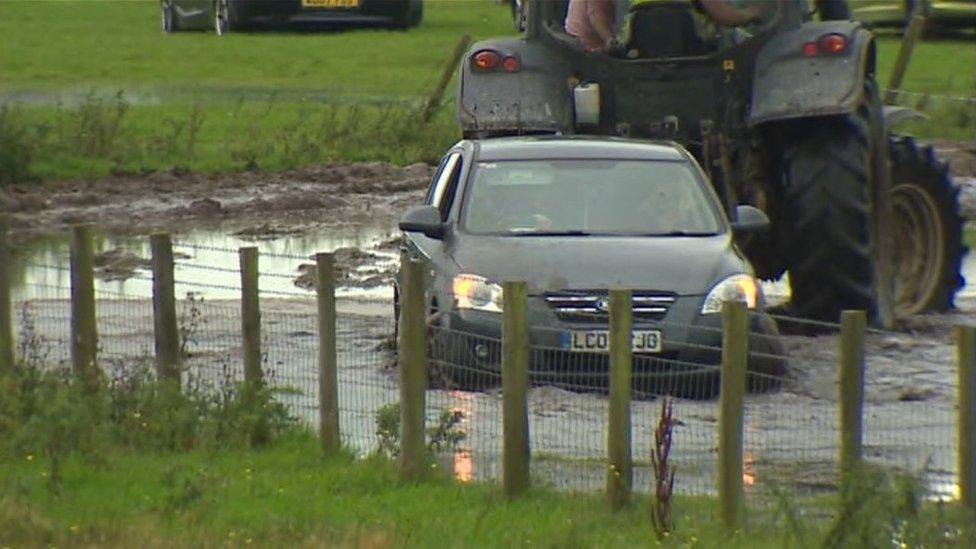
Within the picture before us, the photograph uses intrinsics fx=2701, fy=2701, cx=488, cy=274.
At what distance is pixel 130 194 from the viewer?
24.1 m

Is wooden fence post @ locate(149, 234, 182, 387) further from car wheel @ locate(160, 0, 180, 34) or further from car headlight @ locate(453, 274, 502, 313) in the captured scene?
car wheel @ locate(160, 0, 180, 34)

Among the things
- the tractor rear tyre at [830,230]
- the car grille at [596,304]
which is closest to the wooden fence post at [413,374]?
the car grille at [596,304]

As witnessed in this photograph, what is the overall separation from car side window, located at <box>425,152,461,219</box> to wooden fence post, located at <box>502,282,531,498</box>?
4210 mm

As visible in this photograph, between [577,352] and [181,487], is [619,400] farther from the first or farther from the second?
[577,352]

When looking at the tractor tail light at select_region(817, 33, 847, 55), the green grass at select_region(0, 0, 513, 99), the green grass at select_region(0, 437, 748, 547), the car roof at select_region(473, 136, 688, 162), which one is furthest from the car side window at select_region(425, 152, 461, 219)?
the green grass at select_region(0, 0, 513, 99)

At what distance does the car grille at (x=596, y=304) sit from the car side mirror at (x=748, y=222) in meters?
1.13

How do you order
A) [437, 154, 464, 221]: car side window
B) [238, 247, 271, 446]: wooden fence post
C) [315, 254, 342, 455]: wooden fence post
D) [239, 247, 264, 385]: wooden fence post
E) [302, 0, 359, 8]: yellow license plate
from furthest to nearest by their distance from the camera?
1. [302, 0, 359, 8]: yellow license plate
2. [437, 154, 464, 221]: car side window
3. [239, 247, 264, 385]: wooden fence post
4. [238, 247, 271, 446]: wooden fence post
5. [315, 254, 342, 455]: wooden fence post

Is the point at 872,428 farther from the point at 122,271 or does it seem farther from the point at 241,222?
the point at 241,222

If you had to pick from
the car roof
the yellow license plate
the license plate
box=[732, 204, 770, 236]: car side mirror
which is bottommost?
the yellow license plate

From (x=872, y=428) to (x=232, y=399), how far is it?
9.58 feet

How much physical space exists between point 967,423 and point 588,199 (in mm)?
5272

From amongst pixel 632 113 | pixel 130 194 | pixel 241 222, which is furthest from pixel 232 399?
pixel 130 194

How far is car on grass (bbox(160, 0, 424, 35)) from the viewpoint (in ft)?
137

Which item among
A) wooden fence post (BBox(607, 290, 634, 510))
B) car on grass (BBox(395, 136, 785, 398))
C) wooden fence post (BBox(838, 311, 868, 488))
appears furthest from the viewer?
car on grass (BBox(395, 136, 785, 398))
